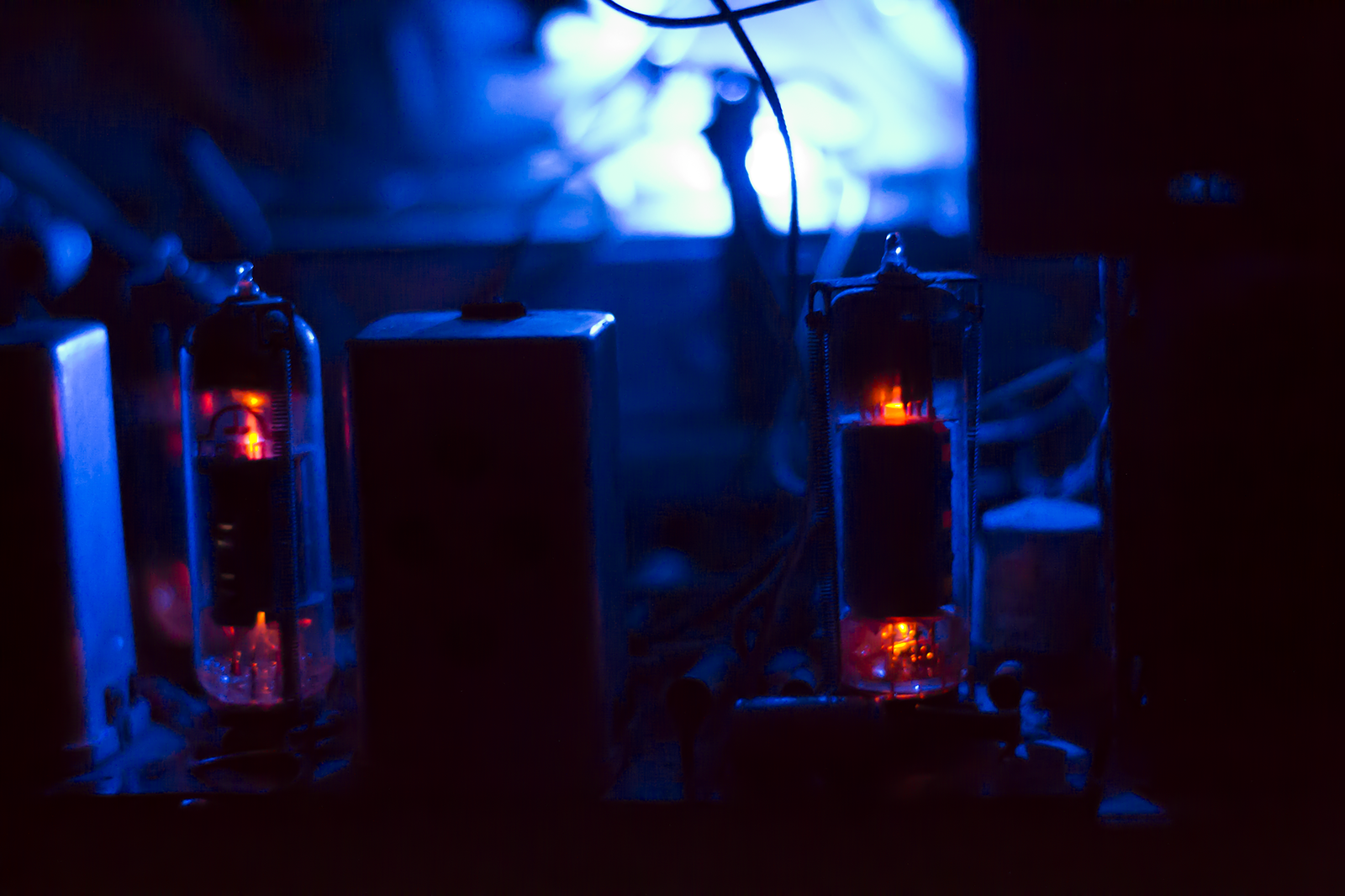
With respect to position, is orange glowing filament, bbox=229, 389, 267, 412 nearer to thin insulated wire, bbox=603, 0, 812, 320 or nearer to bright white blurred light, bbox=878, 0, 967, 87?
thin insulated wire, bbox=603, 0, 812, 320

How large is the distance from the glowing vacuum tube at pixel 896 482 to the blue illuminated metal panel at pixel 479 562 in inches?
8.3

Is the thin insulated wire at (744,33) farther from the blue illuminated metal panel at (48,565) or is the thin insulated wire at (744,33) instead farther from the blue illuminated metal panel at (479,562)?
the blue illuminated metal panel at (48,565)

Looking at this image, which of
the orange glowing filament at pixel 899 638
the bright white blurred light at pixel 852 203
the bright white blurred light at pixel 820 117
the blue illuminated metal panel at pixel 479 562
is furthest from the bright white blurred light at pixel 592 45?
the orange glowing filament at pixel 899 638

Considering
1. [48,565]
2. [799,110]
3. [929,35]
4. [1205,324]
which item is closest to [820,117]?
[799,110]

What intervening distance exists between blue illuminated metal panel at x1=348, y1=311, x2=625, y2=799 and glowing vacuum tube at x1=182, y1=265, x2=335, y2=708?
11cm

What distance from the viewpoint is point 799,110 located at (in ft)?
3.88

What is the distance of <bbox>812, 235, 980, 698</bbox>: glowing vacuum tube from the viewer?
2.54 ft

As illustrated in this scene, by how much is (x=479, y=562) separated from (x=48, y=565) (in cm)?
34

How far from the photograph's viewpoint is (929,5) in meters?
1.18

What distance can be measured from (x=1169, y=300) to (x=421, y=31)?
2.98 ft

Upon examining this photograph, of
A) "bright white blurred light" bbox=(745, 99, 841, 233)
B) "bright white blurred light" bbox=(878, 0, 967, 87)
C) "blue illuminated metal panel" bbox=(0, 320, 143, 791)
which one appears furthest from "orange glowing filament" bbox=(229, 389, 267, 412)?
"bright white blurred light" bbox=(878, 0, 967, 87)

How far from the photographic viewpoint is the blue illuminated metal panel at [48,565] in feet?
2.49

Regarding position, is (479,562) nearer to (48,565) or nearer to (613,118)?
(48,565)

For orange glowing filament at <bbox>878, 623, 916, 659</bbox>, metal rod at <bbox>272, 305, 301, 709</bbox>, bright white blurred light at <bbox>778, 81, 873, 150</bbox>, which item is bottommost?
orange glowing filament at <bbox>878, 623, 916, 659</bbox>
